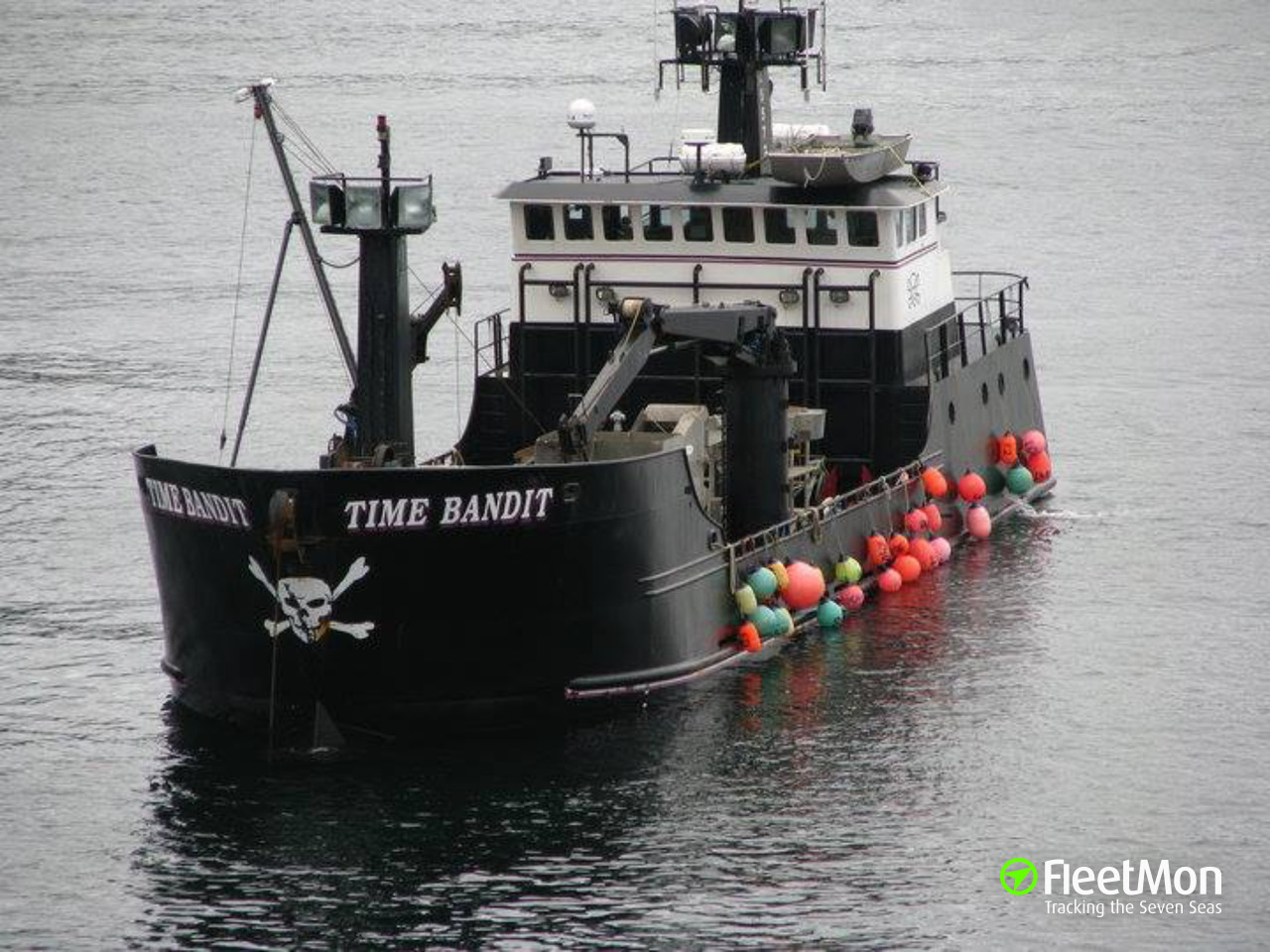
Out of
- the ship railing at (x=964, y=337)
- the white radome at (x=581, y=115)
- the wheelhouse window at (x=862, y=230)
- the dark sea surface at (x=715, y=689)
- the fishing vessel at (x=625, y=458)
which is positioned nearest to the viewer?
the dark sea surface at (x=715, y=689)

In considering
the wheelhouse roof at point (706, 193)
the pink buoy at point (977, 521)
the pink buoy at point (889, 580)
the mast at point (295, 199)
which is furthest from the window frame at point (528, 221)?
the pink buoy at point (977, 521)

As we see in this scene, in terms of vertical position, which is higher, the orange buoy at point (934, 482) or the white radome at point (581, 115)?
the white radome at point (581, 115)

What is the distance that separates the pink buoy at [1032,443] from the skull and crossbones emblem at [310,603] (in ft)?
59.1

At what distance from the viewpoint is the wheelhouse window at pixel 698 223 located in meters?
39.8

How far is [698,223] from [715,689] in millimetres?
8456

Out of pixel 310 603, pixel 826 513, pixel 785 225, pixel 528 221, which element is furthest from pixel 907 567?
pixel 310 603

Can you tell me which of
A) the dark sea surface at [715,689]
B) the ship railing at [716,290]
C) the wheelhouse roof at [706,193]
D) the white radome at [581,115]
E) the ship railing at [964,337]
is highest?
the white radome at [581,115]

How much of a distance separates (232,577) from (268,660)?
3.67 ft

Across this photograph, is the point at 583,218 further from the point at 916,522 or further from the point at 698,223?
the point at 916,522

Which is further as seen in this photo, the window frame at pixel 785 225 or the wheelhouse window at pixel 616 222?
the wheelhouse window at pixel 616 222

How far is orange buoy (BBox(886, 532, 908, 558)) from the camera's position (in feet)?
132

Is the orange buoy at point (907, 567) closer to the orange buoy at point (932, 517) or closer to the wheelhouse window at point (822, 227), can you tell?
the orange buoy at point (932, 517)

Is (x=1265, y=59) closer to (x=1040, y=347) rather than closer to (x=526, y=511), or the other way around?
(x=1040, y=347)

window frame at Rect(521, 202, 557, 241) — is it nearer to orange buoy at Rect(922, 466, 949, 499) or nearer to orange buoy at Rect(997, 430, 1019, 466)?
orange buoy at Rect(922, 466, 949, 499)
